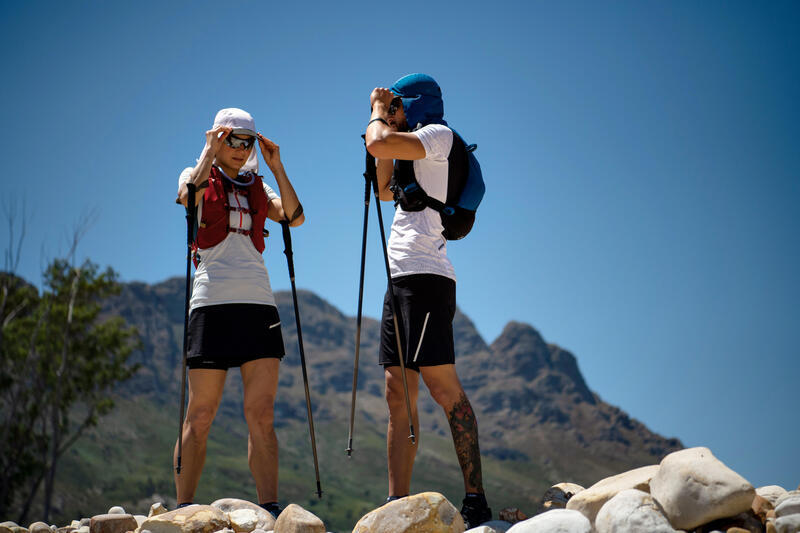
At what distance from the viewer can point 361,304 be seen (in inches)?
238

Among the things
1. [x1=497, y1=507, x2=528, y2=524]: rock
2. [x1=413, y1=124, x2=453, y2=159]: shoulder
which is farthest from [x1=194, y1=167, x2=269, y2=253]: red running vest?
[x1=497, y1=507, x2=528, y2=524]: rock

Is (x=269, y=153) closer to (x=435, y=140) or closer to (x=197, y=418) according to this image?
(x=435, y=140)

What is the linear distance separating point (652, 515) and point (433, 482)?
19347 centimetres

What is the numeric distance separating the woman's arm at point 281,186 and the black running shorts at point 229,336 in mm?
888

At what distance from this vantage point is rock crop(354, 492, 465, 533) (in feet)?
15.3

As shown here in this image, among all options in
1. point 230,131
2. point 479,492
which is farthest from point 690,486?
point 230,131

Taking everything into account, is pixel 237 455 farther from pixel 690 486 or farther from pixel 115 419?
pixel 690 486

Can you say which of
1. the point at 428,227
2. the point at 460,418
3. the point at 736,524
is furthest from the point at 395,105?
the point at 736,524

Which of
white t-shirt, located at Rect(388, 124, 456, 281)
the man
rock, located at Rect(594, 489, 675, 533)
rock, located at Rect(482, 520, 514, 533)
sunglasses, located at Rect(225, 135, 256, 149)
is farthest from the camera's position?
sunglasses, located at Rect(225, 135, 256, 149)

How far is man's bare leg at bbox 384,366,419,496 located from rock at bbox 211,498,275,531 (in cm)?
96

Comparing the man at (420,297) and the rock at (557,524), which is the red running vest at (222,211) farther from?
the rock at (557,524)

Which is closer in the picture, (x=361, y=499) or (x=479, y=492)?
(x=479, y=492)

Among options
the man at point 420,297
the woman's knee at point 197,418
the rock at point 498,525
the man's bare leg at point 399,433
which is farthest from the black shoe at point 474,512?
the woman's knee at point 197,418

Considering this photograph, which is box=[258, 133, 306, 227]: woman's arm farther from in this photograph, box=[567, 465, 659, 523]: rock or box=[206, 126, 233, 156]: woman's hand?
box=[567, 465, 659, 523]: rock
